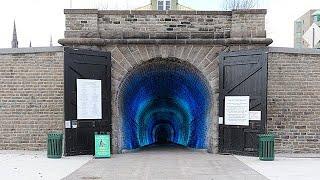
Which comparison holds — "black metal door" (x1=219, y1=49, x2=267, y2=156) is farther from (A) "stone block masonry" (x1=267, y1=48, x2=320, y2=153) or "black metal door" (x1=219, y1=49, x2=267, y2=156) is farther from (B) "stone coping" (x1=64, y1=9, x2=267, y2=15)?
(B) "stone coping" (x1=64, y1=9, x2=267, y2=15)

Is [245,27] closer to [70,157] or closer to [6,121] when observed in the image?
[70,157]

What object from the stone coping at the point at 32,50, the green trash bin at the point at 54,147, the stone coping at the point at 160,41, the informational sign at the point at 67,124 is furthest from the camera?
the stone coping at the point at 160,41

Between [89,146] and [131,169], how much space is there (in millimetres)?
3879

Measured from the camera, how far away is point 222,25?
17.2 m

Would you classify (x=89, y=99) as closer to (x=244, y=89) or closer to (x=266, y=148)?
(x=244, y=89)

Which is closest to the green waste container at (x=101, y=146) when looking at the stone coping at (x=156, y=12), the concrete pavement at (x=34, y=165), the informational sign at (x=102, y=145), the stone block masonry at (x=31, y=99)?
the informational sign at (x=102, y=145)

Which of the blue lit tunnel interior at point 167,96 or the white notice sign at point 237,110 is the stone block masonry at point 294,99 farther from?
the blue lit tunnel interior at point 167,96

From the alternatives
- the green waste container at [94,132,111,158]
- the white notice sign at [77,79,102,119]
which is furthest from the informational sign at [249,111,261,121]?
the white notice sign at [77,79,102,119]

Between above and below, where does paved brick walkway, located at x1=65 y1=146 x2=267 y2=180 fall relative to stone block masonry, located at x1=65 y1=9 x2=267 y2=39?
below

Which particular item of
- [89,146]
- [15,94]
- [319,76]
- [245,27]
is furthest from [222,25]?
[15,94]

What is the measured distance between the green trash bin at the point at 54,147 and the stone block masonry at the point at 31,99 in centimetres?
170

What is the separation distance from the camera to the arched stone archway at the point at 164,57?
1692cm

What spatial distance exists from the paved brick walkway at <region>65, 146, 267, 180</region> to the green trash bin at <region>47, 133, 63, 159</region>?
1149mm

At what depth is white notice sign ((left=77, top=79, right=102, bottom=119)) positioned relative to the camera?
15.8 meters
